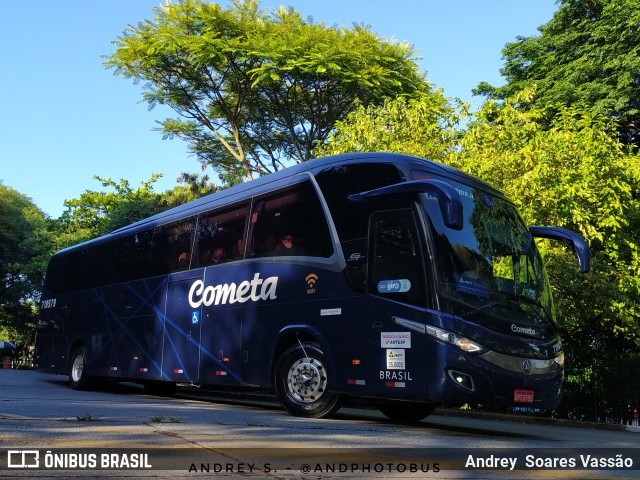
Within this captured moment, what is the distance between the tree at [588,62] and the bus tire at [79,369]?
53.3 feet

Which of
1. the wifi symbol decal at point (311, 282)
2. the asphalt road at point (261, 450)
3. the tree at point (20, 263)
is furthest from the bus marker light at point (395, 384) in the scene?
the tree at point (20, 263)

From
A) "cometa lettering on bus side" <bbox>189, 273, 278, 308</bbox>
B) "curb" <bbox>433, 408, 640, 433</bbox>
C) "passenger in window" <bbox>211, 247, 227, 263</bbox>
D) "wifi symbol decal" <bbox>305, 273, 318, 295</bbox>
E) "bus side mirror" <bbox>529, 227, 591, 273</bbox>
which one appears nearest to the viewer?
"bus side mirror" <bbox>529, 227, 591, 273</bbox>

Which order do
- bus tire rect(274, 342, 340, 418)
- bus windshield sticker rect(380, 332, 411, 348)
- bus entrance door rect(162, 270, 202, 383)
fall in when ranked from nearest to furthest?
bus windshield sticker rect(380, 332, 411, 348) → bus tire rect(274, 342, 340, 418) → bus entrance door rect(162, 270, 202, 383)

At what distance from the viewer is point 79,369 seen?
677 inches

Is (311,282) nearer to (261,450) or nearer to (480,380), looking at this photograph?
(480,380)

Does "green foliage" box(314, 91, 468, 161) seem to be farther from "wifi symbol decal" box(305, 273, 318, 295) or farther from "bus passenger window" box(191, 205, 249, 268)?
"wifi symbol decal" box(305, 273, 318, 295)

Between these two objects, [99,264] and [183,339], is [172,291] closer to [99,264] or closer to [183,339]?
[183,339]

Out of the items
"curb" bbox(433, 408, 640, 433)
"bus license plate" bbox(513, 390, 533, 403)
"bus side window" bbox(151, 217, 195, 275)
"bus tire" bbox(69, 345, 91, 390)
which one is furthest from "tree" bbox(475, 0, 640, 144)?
"bus tire" bbox(69, 345, 91, 390)

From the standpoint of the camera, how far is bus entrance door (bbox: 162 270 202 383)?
12836 millimetres

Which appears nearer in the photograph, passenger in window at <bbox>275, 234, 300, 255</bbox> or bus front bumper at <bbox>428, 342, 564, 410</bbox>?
bus front bumper at <bbox>428, 342, 564, 410</bbox>

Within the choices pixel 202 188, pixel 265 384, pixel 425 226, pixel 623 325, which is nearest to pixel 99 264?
pixel 265 384

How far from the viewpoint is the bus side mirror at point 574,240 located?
1021cm

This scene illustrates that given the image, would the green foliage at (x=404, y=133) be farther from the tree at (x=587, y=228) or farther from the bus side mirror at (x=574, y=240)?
the bus side mirror at (x=574, y=240)

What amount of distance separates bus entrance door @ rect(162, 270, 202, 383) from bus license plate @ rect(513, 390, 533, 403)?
5857 millimetres
